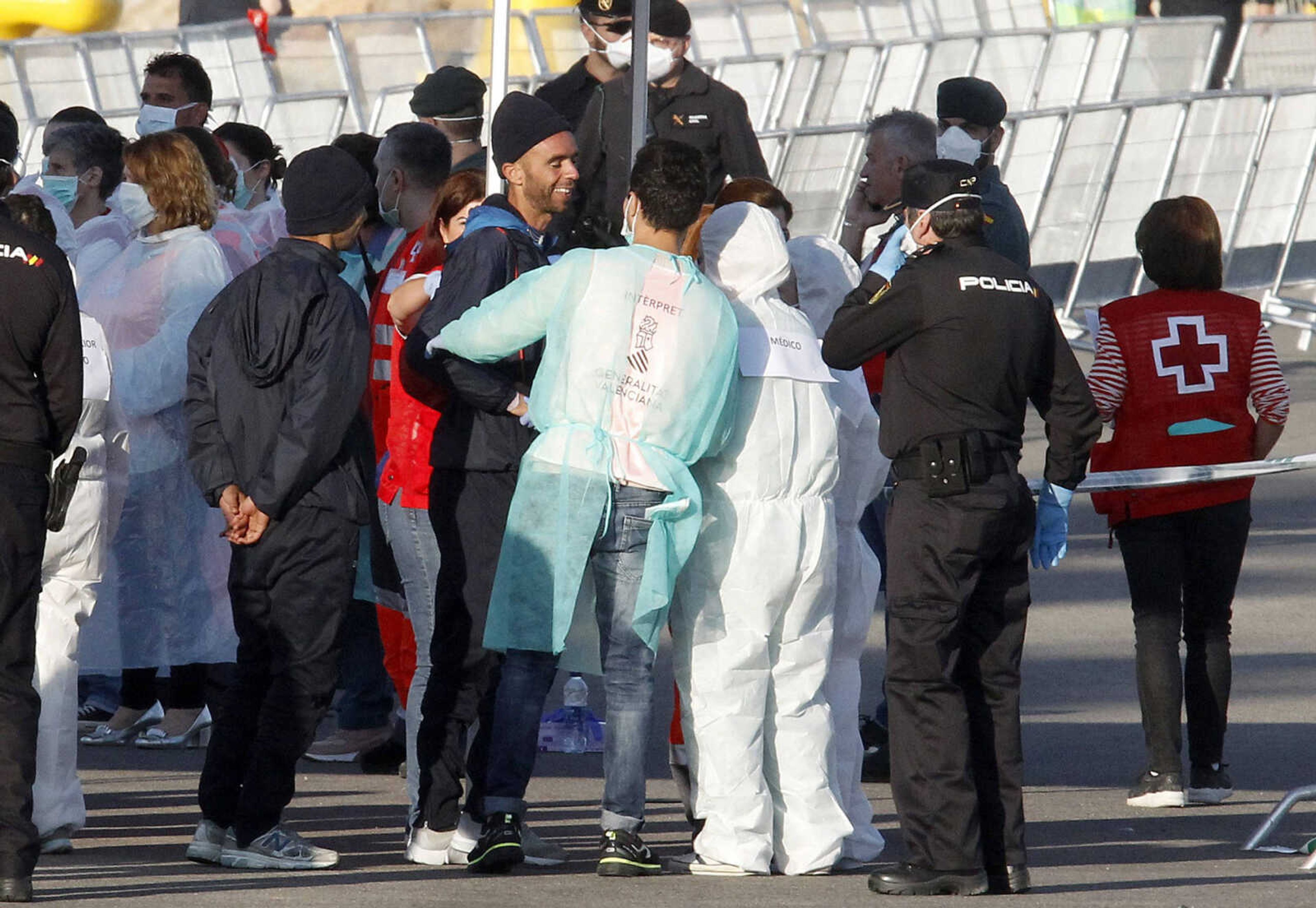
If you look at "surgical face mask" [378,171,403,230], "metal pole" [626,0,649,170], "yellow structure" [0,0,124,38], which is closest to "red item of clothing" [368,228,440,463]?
"surgical face mask" [378,171,403,230]

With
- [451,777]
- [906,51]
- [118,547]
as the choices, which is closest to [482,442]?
[451,777]

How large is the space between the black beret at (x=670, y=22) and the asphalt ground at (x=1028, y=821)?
2.52 metres

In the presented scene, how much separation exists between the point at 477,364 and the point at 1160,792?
8.98ft

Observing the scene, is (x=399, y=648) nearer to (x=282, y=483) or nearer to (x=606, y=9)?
(x=282, y=483)

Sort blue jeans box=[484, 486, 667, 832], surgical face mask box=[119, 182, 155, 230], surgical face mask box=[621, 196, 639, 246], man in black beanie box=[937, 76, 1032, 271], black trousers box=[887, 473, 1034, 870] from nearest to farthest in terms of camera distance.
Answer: black trousers box=[887, 473, 1034, 870] → blue jeans box=[484, 486, 667, 832] → surgical face mask box=[621, 196, 639, 246] → surgical face mask box=[119, 182, 155, 230] → man in black beanie box=[937, 76, 1032, 271]

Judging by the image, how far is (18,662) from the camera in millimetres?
5781

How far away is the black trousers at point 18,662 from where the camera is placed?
224 inches

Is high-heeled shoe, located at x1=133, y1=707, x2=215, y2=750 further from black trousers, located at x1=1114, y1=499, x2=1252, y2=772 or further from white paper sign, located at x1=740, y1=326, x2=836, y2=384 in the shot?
black trousers, located at x1=1114, y1=499, x2=1252, y2=772

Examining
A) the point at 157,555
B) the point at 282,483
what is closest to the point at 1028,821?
the point at 282,483

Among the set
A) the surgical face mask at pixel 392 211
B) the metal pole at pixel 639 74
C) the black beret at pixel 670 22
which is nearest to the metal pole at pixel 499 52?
the surgical face mask at pixel 392 211

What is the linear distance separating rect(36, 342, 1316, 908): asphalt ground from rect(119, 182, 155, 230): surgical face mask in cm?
182

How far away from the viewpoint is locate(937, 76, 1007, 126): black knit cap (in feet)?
27.8

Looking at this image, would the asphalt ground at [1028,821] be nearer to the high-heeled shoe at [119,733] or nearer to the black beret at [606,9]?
the high-heeled shoe at [119,733]

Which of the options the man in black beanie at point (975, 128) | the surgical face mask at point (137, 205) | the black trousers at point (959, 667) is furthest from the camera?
the man in black beanie at point (975, 128)
